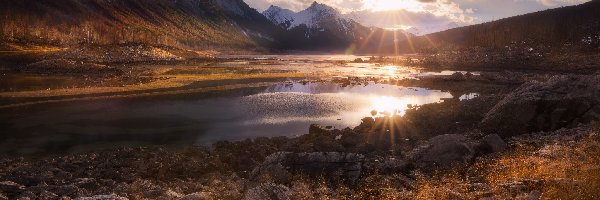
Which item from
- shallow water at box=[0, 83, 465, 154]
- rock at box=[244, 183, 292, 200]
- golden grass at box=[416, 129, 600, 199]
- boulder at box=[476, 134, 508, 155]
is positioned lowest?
shallow water at box=[0, 83, 465, 154]

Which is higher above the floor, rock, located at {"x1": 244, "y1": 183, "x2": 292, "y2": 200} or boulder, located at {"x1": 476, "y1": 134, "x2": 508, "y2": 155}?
boulder, located at {"x1": 476, "y1": 134, "x2": 508, "y2": 155}

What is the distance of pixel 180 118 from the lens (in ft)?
128

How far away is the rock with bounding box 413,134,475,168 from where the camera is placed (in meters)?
19.6

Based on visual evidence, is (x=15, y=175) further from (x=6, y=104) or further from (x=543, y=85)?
(x=543, y=85)

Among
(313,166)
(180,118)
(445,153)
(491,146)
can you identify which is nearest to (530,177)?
(445,153)

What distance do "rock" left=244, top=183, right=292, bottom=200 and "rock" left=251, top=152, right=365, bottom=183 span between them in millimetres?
3879

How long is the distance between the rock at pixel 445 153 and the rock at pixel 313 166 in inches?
113

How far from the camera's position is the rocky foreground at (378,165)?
14.0 m

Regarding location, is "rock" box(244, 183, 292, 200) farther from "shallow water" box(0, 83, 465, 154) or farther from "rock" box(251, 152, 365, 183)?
"shallow water" box(0, 83, 465, 154)

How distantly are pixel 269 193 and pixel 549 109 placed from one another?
22.4 m

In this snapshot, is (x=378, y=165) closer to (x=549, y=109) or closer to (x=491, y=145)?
(x=491, y=145)

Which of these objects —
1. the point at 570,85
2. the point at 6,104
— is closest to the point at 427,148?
the point at 570,85

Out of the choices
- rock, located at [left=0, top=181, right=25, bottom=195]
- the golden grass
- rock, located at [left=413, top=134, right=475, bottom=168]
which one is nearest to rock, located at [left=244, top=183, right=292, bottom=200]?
the golden grass

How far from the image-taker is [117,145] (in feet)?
95.0
